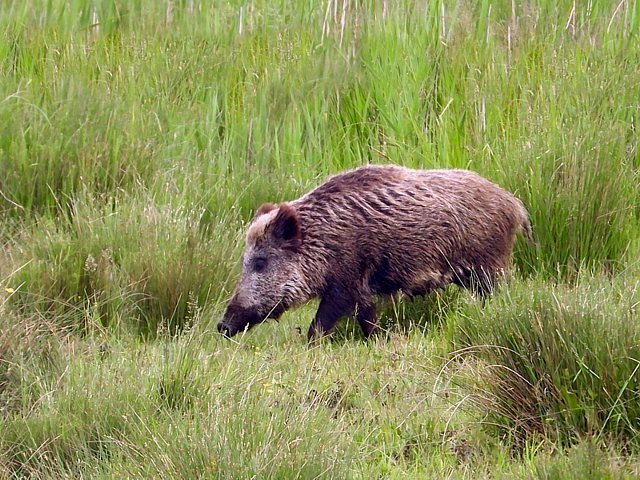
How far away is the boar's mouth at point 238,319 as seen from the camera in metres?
6.10

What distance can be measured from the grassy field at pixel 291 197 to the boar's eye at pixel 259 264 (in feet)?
0.64

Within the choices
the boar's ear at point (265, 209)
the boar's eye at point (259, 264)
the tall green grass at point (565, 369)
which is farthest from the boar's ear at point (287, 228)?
the tall green grass at point (565, 369)

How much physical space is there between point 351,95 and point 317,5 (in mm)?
1470

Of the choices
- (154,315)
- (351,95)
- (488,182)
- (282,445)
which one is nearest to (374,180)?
(488,182)

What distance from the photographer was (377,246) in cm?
647

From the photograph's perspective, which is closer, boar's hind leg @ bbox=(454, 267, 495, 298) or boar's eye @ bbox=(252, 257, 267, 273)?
boar's hind leg @ bbox=(454, 267, 495, 298)

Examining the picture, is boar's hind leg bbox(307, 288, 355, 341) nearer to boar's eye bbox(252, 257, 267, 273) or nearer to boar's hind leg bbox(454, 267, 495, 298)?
boar's eye bbox(252, 257, 267, 273)

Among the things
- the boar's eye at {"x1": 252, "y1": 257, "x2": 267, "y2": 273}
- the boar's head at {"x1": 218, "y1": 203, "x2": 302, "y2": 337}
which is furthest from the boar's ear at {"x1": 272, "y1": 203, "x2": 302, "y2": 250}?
the boar's eye at {"x1": 252, "y1": 257, "x2": 267, "y2": 273}

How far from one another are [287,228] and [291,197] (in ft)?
4.02

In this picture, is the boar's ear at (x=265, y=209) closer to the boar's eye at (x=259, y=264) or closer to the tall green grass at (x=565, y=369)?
the boar's eye at (x=259, y=264)

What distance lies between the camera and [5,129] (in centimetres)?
748

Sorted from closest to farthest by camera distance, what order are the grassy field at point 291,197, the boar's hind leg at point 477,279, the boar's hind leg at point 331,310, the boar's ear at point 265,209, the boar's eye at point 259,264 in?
the grassy field at point 291,197, the boar's hind leg at point 331,310, the boar's hind leg at point 477,279, the boar's eye at point 259,264, the boar's ear at point 265,209

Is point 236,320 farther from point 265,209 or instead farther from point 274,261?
point 265,209

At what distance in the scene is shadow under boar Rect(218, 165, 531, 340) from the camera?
21.0ft
